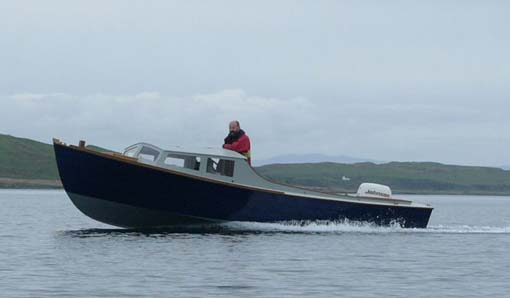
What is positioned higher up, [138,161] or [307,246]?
[138,161]

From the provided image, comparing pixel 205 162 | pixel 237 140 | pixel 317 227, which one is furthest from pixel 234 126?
pixel 317 227

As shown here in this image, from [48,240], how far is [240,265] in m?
11.0

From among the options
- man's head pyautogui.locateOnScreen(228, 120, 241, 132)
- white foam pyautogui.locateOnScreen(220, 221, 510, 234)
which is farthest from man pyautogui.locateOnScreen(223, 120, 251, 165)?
white foam pyautogui.locateOnScreen(220, 221, 510, 234)

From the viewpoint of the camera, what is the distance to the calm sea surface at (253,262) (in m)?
25.2

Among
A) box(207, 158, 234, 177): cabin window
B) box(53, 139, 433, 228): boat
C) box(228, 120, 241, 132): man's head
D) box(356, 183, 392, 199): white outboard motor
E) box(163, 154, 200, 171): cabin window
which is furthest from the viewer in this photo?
box(356, 183, 392, 199): white outboard motor

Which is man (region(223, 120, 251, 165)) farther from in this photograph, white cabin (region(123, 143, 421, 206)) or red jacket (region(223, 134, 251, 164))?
white cabin (region(123, 143, 421, 206))

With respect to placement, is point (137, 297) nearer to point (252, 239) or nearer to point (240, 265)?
point (240, 265)

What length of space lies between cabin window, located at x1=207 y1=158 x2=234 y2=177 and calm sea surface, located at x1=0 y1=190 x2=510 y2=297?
2.20m

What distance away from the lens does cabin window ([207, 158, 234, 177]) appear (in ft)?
128

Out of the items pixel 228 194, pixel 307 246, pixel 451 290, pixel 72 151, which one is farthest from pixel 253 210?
pixel 451 290

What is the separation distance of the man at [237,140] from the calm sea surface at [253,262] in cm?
280

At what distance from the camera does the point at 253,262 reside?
3089 centimetres

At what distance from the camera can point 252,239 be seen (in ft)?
124

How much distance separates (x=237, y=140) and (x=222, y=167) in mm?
1710
